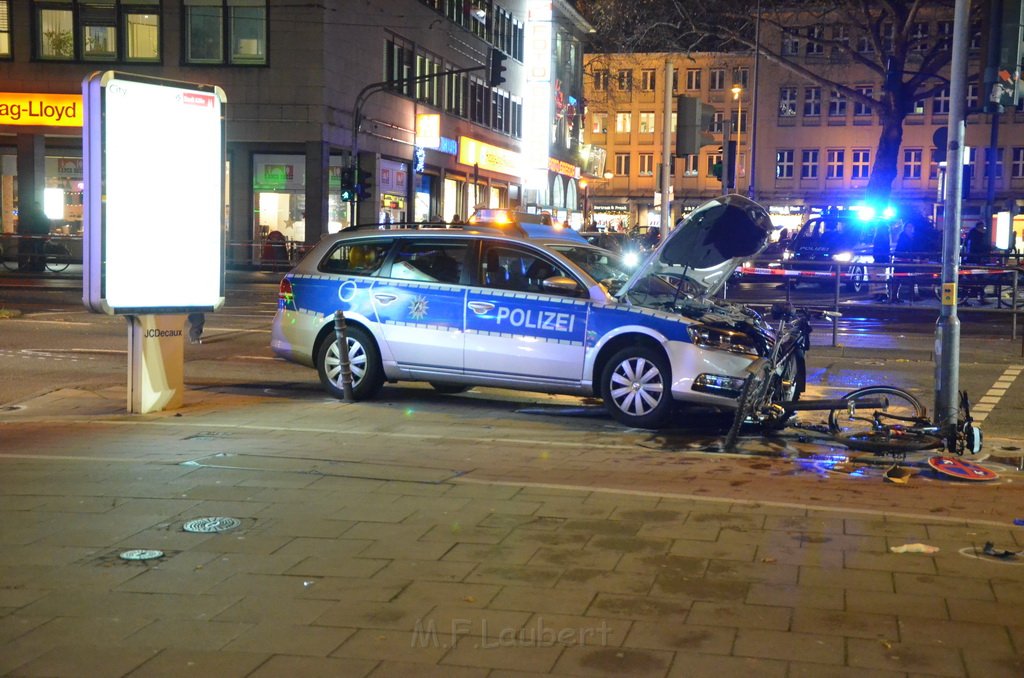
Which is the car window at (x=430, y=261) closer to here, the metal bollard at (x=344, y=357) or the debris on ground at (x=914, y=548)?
the metal bollard at (x=344, y=357)

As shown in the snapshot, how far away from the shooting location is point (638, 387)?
10.3m

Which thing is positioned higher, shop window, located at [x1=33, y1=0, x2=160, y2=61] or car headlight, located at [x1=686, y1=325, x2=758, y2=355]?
shop window, located at [x1=33, y1=0, x2=160, y2=61]

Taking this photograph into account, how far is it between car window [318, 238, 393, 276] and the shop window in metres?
29.8

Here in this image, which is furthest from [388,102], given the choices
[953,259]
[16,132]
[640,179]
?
[640,179]

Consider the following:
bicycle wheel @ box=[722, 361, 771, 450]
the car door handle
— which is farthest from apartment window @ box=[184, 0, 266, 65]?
bicycle wheel @ box=[722, 361, 771, 450]

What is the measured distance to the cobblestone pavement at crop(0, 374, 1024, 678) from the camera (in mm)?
4664

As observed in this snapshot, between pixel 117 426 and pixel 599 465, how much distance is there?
4.27 meters

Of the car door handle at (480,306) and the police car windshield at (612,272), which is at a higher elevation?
the police car windshield at (612,272)

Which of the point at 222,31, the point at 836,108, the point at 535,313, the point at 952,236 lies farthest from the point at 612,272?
the point at 836,108

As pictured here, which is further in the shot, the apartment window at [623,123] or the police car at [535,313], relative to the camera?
the apartment window at [623,123]

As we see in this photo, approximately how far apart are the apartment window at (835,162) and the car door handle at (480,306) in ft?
232

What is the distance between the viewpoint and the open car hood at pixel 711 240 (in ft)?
32.4

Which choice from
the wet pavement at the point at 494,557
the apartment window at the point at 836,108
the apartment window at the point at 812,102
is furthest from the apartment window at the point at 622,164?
the wet pavement at the point at 494,557

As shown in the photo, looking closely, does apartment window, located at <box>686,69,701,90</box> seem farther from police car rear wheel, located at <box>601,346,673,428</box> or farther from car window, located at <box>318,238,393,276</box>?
police car rear wheel, located at <box>601,346,673,428</box>
